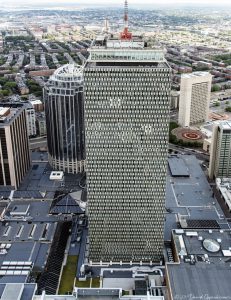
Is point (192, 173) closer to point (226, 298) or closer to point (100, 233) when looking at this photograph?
point (100, 233)

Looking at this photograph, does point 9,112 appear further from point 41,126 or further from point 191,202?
point 191,202

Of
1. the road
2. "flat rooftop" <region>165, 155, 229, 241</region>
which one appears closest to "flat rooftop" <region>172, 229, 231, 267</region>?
"flat rooftop" <region>165, 155, 229, 241</region>

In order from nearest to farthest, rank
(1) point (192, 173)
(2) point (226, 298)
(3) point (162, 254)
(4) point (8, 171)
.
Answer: (2) point (226, 298) < (3) point (162, 254) < (4) point (8, 171) < (1) point (192, 173)

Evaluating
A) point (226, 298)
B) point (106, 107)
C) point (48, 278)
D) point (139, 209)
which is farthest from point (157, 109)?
point (48, 278)

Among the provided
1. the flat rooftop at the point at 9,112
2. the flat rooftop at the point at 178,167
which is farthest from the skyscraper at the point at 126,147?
the flat rooftop at the point at 9,112

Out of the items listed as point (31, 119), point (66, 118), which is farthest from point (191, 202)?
point (31, 119)

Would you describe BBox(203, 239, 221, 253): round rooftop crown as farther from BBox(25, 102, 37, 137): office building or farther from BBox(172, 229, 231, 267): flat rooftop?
BBox(25, 102, 37, 137): office building

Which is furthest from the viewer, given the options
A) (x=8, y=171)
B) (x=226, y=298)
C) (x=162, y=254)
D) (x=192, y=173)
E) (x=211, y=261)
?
(x=192, y=173)
